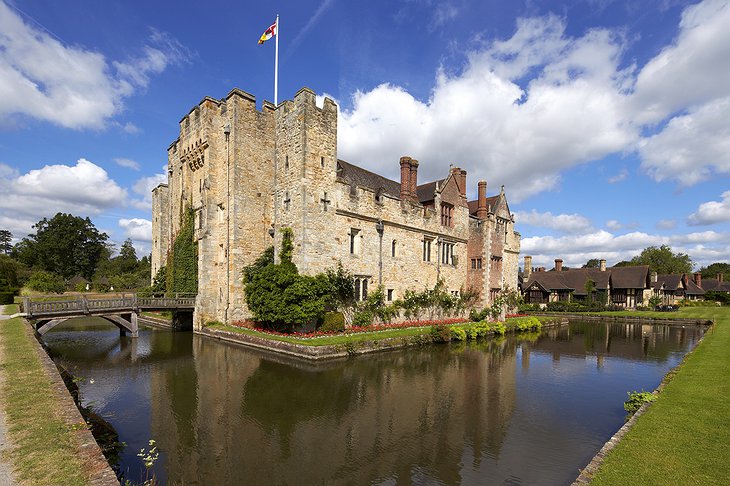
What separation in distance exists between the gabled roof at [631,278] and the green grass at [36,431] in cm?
6173

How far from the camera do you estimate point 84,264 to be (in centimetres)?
7219

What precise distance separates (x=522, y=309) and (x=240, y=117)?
35281 mm

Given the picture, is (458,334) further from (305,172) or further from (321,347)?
(305,172)

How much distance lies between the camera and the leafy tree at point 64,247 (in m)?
67.9

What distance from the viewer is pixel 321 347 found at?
15609 mm

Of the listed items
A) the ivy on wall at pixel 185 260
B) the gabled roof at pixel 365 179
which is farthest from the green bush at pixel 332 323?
the ivy on wall at pixel 185 260

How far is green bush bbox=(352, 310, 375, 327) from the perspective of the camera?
21562 mm

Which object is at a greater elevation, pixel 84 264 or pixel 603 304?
pixel 84 264

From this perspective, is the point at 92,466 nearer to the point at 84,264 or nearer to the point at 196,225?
the point at 196,225

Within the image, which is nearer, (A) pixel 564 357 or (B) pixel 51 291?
(A) pixel 564 357

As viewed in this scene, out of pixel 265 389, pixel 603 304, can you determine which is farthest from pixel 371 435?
pixel 603 304

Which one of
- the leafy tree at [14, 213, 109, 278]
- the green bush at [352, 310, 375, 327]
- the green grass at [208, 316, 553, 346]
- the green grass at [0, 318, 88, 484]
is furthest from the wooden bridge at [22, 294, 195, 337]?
the leafy tree at [14, 213, 109, 278]

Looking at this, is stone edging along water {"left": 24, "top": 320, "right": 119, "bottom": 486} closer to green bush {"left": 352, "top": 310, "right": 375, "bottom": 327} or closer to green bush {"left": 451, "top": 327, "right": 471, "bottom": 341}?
green bush {"left": 352, "top": 310, "right": 375, "bottom": 327}

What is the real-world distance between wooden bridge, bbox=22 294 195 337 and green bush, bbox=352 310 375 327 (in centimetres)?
1104
